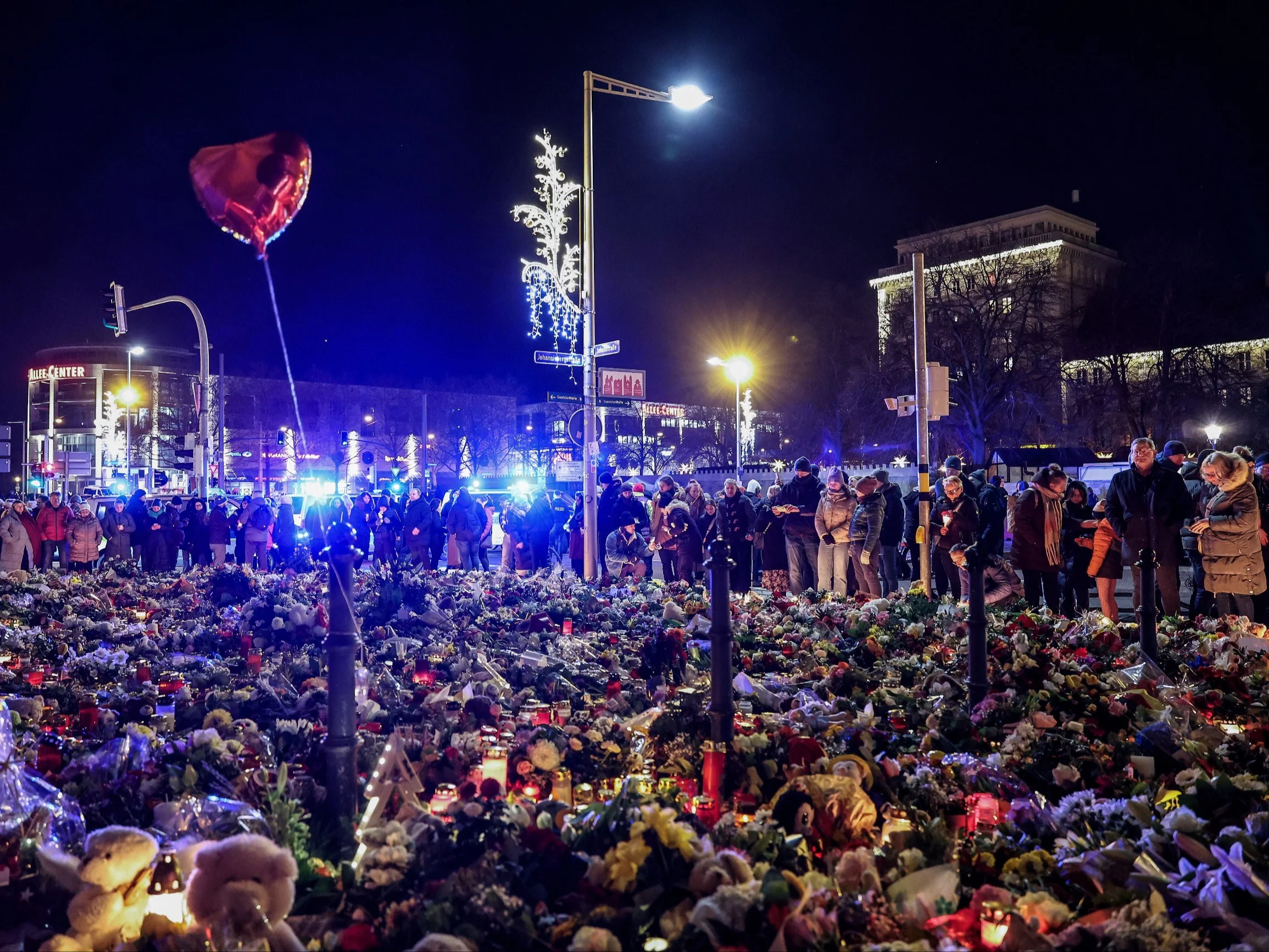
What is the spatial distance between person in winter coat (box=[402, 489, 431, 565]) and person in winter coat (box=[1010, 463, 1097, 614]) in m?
11.4

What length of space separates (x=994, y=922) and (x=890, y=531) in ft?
32.1

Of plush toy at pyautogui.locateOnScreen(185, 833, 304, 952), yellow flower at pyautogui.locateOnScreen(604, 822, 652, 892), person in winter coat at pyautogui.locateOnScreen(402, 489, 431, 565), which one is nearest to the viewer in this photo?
plush toy at pyautogui.locateOnScreen(185, 833, 304, 952)

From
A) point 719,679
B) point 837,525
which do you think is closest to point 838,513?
point 837,525

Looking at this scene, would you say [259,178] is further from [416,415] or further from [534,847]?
[416,415]

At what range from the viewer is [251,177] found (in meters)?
5.18

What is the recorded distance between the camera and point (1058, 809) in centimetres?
408

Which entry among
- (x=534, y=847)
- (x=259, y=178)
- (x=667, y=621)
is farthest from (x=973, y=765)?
(x=259, y=178)

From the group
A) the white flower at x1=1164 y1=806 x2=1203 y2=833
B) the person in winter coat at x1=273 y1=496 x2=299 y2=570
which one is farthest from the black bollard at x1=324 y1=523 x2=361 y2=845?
the person in winter coat at x1=273 y1=496 x2=299 y2=570

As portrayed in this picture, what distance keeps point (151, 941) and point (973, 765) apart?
3.64 metres

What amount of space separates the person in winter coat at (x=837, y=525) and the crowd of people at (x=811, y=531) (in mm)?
22

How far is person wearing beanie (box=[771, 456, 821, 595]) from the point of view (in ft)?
42.4

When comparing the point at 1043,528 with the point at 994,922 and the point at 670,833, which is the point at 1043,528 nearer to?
the point at 994,922

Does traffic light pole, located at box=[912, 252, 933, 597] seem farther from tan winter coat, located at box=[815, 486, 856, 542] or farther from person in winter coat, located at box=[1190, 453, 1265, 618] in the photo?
person in winter coat, located at box=[1190, 453, 1265, 618]

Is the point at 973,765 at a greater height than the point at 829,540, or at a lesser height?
lesser
